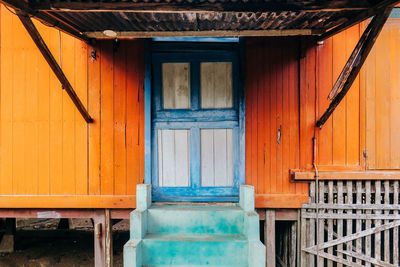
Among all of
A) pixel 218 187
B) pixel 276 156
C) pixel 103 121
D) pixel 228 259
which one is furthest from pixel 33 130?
pixel 276 156

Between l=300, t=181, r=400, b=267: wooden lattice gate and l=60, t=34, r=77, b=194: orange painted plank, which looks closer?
l=300, t=181, r=400, b=267: wooden lattice gate

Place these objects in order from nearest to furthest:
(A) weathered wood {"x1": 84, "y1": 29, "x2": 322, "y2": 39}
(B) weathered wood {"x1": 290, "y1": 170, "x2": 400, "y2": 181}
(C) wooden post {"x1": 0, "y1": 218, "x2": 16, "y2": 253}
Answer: (A) weathered wood {"x1": 84, "y1": 29, "x2": 322, "y2": 39} < (B) weathered wood {"x1": 290, "y1": 170, "x2": 400, "y2": 181} < (C) wooden post {"x1": 0, "y1": 218, "x2": 16, "y2": 253}

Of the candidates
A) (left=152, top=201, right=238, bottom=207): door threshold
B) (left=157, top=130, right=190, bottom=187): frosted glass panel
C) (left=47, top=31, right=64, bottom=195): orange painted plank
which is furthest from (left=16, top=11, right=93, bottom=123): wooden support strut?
(left=152, top=201, right=238, bottom=207): door threshold

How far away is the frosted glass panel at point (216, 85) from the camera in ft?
12.4

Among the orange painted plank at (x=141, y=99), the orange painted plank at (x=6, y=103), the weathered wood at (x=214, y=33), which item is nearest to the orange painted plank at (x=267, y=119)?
the weathered wood at (x=214, y=33)

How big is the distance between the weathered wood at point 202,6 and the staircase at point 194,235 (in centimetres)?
216

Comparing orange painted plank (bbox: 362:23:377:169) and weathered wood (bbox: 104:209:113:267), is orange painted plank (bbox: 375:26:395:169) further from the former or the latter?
weathered wood (bbox: 104:209:113:267)

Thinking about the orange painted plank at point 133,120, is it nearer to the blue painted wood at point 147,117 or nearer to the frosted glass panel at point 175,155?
the blue painted wood at point 147,117

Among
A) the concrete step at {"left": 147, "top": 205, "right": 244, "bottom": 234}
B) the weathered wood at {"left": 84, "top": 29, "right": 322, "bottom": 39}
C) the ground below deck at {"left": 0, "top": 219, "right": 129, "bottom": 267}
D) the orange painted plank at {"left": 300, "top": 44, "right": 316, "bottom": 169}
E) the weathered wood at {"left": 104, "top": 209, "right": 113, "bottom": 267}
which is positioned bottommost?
the ground below deck at {"left": 0, "top": 219, "right": 129, "bottom": 267}

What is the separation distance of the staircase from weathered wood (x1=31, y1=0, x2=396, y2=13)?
2156 millimetres

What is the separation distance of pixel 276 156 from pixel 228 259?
1668 millimetres

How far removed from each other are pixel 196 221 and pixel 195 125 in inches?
55.1

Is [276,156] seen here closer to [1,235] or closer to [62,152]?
[62,152]

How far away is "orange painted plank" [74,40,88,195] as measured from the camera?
12.4 feet
